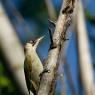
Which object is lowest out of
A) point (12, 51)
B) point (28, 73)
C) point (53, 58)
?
point (53, 58)

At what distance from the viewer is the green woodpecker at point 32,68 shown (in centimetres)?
235

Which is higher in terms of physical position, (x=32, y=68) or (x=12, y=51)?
(x=12, y=51)

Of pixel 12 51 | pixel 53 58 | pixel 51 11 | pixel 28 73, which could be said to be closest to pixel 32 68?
pixel 28 73

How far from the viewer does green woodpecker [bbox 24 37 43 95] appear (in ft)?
7.71

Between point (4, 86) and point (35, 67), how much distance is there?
140 centimetres

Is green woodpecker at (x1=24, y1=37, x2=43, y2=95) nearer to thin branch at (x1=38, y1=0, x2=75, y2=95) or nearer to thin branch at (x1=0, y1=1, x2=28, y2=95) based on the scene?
thin branch at (x1=0, y1=1, x2=28, y2=95)

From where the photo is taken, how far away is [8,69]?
240 cm

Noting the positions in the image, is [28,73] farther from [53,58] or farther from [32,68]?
[53,58]

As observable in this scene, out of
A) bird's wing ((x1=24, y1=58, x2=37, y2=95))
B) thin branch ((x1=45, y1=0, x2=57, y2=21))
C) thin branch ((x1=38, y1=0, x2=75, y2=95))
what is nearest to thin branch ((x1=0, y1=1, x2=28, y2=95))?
bird's wing ((x1=24, y1=58, x2=37, y2=95))

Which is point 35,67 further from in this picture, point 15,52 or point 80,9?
point 80,9

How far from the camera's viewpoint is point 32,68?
7.91 ft

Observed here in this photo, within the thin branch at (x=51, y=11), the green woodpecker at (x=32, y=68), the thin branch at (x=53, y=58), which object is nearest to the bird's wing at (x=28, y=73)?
the green woodpecker at (x=32, y=68)

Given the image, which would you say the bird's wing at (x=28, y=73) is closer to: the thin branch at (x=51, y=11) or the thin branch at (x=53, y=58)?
the thin branch at (x=51, y=11)

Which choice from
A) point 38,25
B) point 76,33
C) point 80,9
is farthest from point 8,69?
point 38,25
